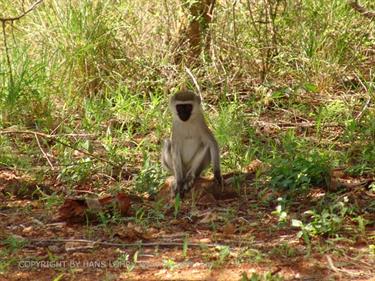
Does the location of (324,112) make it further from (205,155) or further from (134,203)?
(134,203)

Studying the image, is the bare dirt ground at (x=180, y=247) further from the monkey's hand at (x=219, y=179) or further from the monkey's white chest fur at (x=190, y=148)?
the monkey's white chest fur at (x=190, y=148)

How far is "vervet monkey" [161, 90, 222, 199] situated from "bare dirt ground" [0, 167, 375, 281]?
69 centimetres

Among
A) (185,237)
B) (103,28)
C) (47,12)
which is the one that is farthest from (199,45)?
(185,237)

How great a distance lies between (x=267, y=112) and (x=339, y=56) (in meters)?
1.07

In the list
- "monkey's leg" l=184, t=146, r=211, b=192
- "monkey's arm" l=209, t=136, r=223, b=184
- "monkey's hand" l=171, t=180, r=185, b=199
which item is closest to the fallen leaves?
"monkey's hand" l=171, t=180, r=185, b=199

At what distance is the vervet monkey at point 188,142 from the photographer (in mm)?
6438

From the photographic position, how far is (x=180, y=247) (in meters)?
4.75

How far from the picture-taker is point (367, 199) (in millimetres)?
5570

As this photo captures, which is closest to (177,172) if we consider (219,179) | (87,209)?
(219,179)

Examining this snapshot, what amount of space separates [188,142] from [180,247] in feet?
6.71

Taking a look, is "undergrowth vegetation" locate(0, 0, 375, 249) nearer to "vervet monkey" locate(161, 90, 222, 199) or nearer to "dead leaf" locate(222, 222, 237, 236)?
"vervet monkey" locate(161, 90, 222, 199)

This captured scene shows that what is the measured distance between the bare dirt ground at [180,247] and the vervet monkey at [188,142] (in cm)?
69

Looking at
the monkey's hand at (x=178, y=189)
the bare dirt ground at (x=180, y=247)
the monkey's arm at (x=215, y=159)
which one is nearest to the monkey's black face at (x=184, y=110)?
the monkey's arm at (x=215, y=159)

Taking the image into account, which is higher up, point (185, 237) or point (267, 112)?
point (267, 112)
